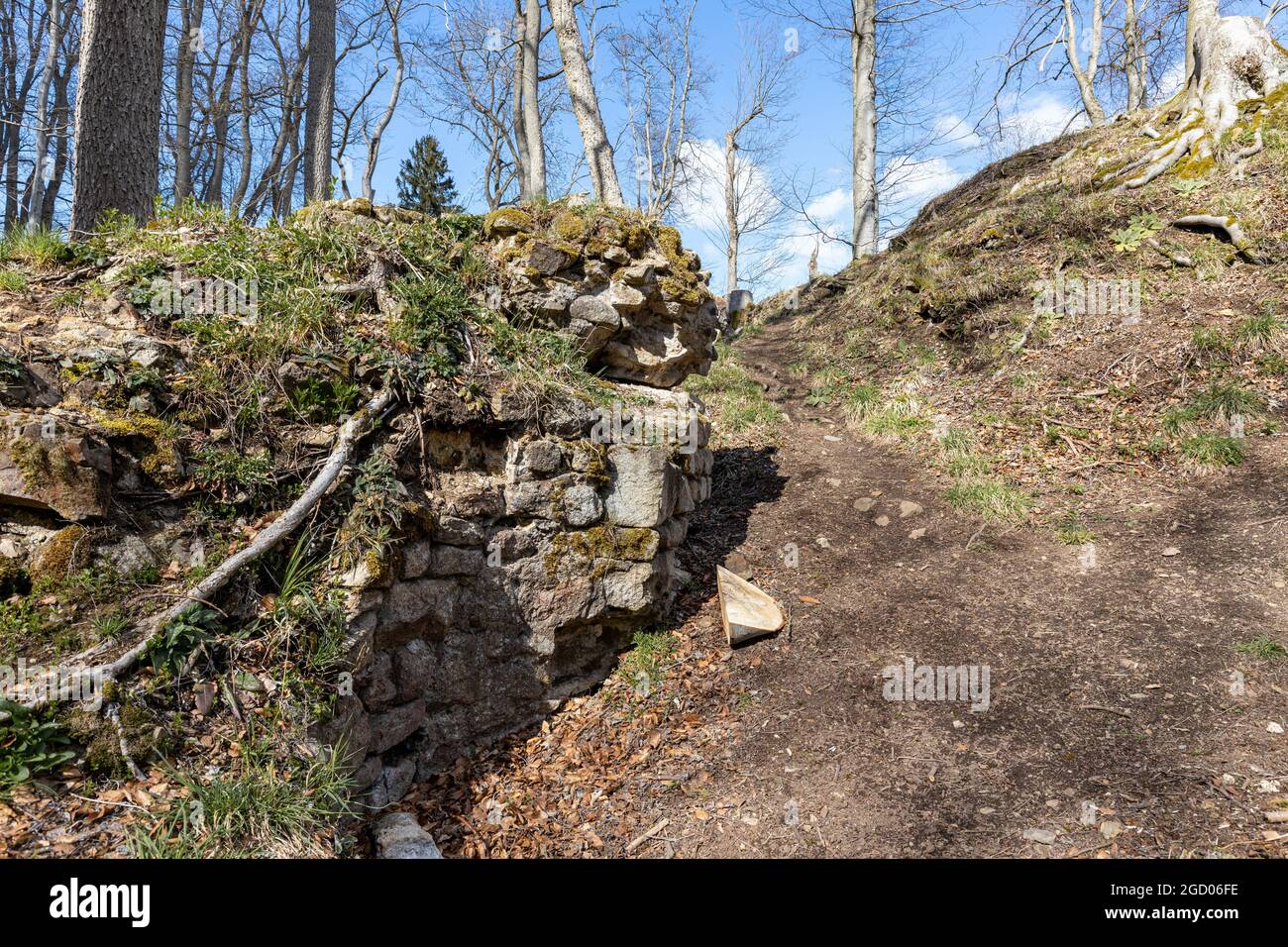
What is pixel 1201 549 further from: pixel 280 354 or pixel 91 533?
pixel 91 533

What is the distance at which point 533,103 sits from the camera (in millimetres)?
11531

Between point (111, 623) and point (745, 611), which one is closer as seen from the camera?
point (111, 623)

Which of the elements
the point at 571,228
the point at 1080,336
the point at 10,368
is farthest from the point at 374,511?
the point at 1080,336

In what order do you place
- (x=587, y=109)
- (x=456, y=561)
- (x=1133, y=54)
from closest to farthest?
(x=456, y=561) → (x=587, y=109) → (x=1133, y=54)

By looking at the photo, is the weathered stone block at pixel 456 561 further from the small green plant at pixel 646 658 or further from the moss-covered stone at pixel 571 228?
the moss-covered stone at pixel 571 228

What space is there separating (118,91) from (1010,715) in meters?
8.18

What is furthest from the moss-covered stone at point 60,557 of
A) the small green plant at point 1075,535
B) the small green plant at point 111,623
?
the small green plant at point 1075,535

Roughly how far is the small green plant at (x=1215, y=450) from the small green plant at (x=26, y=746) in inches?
321

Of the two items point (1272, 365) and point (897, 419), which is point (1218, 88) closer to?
point (1272, 365)

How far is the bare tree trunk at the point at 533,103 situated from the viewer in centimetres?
1128

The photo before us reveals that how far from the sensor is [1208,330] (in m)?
6.85

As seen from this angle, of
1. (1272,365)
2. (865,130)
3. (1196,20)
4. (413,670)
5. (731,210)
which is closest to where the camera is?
(413,670)

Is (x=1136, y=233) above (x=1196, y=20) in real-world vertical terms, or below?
below

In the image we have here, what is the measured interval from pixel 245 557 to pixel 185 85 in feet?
48.1
